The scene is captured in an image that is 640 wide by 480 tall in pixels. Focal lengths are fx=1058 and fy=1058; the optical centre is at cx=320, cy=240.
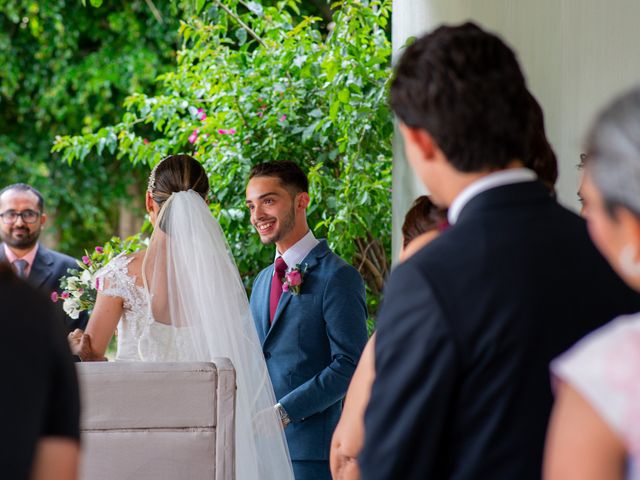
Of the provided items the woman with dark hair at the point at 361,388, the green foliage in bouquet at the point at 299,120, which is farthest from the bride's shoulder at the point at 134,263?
the woman with dark hair at the point at 361,388

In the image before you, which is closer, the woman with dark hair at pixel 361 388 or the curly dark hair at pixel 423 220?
the woman with dark hair at pixel 361 388

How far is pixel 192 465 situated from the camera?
3262mm

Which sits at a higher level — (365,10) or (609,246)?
(365,10)

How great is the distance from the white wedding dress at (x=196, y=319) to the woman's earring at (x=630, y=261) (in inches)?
105

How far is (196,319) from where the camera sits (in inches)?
157

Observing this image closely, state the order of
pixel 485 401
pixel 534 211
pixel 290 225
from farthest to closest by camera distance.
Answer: pixel 290 225 → pixel 534 211 → pixel 485 401

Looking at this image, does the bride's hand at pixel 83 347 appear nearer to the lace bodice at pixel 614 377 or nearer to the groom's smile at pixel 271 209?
the groom's smile at pixel 271 209

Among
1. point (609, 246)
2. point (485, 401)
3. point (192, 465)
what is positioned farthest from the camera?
point (192, 465)

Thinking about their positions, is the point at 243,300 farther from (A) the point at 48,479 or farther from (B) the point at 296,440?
(A) the point at 48,479

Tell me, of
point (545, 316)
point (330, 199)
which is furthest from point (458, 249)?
point (330, 199)

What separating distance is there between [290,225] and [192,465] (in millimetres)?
1144

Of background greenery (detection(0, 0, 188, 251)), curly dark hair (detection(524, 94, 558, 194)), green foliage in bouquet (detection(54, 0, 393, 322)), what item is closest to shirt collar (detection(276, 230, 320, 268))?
green foliage in bouquet (detection(54, 0, 393, 322))

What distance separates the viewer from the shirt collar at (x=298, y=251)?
13.1ft

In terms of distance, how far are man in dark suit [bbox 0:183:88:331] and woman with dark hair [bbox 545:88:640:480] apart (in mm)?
5264
